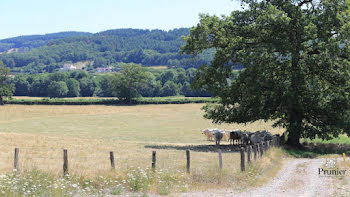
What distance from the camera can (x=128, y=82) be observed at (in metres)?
126

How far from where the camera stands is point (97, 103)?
4663 inches

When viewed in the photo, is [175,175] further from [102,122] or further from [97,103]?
[97,103]

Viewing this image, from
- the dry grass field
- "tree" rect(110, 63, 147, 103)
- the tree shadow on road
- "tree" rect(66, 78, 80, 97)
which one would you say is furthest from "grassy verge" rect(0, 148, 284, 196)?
"tree" rect(66, 78, 80, 97)

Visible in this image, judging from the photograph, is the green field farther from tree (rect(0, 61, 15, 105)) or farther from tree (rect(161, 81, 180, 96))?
tree (rect(161, 81, 180, 96))

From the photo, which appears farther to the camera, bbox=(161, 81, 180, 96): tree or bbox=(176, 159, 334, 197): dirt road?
bbox=(161, 81, 180, 96): tree

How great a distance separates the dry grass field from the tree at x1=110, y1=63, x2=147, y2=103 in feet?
70.7

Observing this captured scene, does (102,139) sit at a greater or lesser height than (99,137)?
greater

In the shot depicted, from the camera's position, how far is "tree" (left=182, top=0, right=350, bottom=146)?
31.8 m

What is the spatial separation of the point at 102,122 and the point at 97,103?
4393 cm

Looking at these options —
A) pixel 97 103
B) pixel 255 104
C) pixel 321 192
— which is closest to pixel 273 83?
pixel 255 104

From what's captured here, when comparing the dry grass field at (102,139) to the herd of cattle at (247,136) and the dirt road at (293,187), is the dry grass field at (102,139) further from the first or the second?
the herd of cattle at (247,136)

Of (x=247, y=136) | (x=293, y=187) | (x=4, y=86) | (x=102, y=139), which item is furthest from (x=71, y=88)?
(x=293, y=187)

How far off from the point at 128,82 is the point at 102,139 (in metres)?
79.7

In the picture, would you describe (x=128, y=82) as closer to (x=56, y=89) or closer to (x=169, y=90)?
(x=56, y=89)
